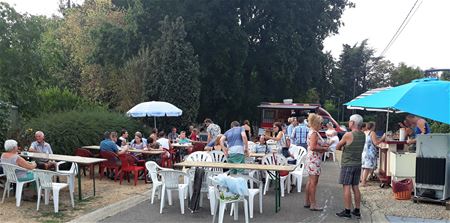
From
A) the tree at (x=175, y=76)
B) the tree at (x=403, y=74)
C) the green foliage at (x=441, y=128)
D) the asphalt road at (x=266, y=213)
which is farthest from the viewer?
the tree at (x=403, y=74)

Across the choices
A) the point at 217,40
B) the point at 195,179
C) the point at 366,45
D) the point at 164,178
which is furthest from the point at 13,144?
the point at 366,45

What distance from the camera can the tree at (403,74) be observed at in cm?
4853

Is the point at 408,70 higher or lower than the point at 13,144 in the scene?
higher

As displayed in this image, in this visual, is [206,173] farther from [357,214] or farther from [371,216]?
[371,216]

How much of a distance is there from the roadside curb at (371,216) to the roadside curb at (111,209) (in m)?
4.06

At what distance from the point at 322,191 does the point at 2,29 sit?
987 centimetres

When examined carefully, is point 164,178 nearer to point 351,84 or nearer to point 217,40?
point 217,40

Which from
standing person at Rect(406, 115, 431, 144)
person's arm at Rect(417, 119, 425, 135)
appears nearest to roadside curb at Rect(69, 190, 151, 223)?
standing person at Rect(406, 115, 431, 144)

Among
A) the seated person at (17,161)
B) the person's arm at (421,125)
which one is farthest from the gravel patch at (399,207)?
the seated person at (17,161)

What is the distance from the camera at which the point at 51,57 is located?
49.6ft

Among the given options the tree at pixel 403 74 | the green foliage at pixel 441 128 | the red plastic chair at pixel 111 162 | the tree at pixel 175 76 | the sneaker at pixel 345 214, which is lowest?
the sneaker at pixel 345 214

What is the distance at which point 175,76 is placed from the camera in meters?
19.9

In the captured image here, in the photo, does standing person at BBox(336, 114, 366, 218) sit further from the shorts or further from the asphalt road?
the asphalt road

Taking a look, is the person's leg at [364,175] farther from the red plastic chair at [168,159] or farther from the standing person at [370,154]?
the red plastic chair at [168,159]
